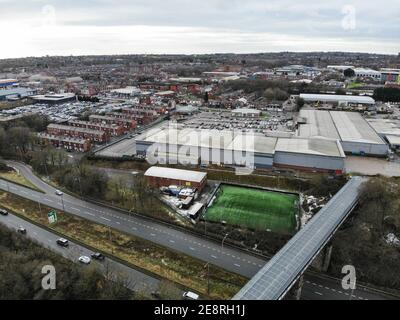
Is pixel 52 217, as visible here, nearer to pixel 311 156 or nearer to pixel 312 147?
pixel 311 156

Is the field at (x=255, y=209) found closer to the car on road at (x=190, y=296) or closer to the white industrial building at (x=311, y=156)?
the white industrial building at (x=311, y=156)

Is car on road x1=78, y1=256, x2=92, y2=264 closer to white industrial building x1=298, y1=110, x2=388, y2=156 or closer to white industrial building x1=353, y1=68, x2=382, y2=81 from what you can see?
white industrial building x1=298, y1=110, x2=388, y2=156

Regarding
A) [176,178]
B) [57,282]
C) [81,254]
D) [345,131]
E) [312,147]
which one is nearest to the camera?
[57,282]

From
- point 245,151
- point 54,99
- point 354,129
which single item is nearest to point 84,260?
point 245,151

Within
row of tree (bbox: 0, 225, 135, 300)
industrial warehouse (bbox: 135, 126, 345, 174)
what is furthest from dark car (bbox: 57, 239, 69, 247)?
industrial warehouse (bbox: 135, 126, 345, 174)

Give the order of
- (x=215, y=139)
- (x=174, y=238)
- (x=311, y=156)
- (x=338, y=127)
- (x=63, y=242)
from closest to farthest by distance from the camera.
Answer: (x=63, y=242) < (x=174, y=238) < (x=311, y=156) < (x=215, y=139) < (x=338, y=127)
